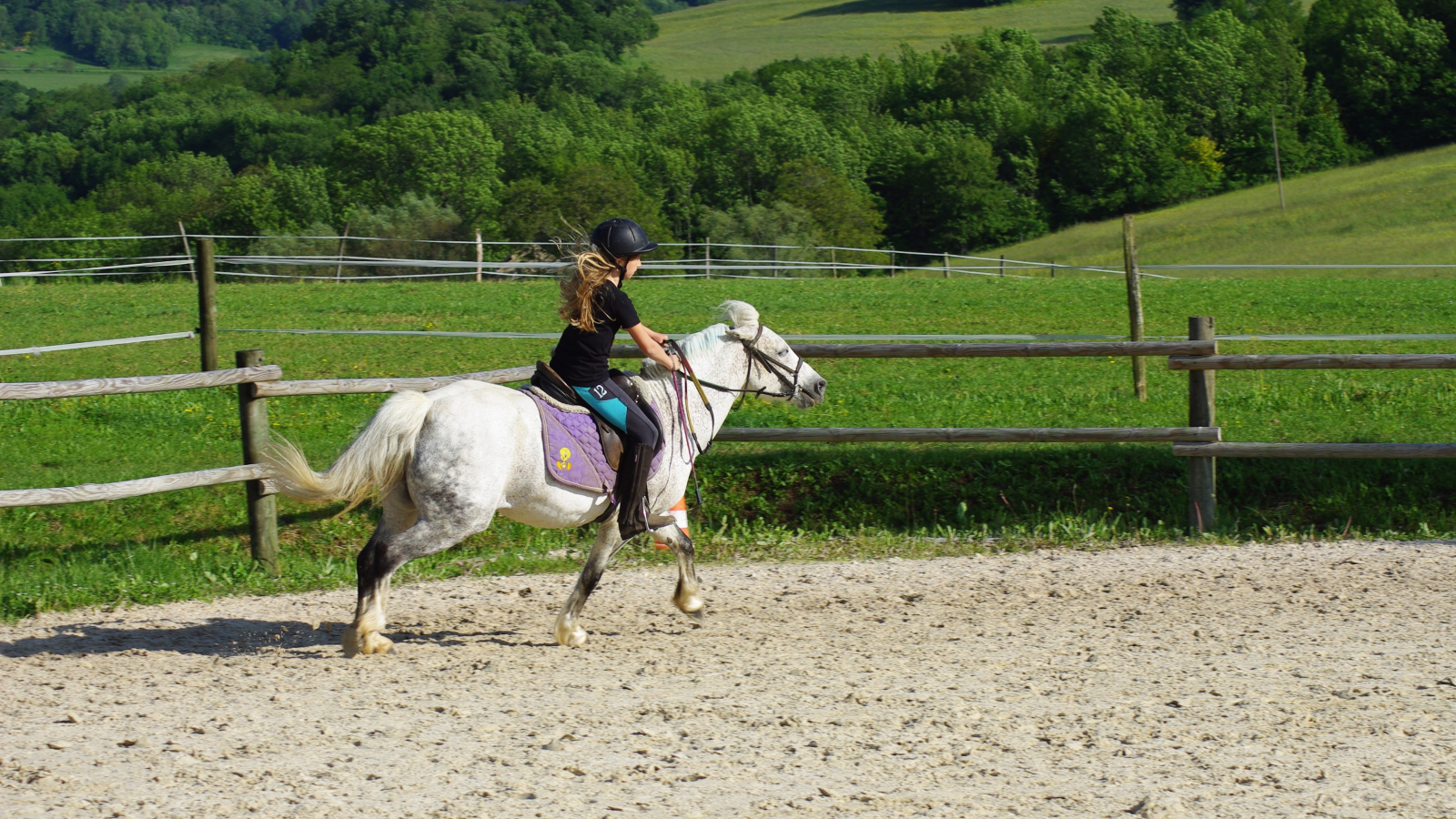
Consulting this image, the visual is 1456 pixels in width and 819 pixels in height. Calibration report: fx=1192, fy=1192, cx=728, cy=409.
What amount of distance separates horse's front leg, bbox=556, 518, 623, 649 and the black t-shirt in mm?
808

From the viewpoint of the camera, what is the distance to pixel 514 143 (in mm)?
72812

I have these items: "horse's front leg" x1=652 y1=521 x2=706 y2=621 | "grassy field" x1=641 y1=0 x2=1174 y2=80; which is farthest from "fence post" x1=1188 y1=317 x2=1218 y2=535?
"grassy field" x1=641 y1=0 x2=1174 y2=80

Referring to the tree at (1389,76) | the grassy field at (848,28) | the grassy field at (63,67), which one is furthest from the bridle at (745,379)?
the grassy field at (63,67)

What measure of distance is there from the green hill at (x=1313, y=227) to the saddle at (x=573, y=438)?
107ft

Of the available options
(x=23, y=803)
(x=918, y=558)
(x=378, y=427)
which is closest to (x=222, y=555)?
(x=378, y=427)

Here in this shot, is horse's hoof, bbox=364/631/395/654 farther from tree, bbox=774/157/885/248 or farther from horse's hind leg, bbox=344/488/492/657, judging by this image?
tree, bbox=774/157/885/248

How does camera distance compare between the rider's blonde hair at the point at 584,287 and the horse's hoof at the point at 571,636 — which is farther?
the horse's hoof at the point at 571,636

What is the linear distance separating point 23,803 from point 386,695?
1452mm

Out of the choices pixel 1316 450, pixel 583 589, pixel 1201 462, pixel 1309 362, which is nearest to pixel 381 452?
pixel 583 589

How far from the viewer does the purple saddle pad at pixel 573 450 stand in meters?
5.65

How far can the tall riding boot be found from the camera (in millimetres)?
5867

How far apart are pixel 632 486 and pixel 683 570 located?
0.62 m

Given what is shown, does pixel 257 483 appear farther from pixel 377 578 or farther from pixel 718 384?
pixel 718 384

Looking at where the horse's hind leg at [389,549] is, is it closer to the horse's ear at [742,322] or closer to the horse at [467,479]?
the horse at [467,479]
